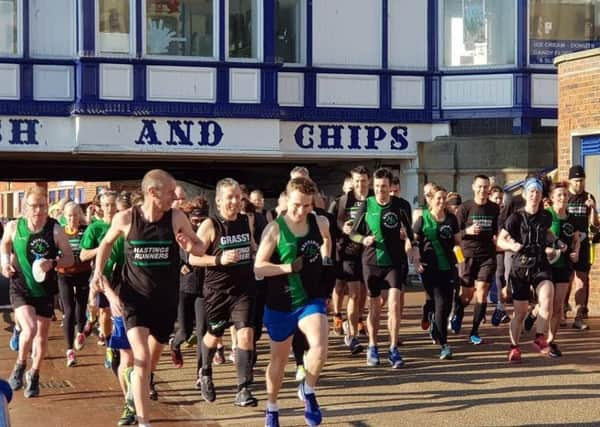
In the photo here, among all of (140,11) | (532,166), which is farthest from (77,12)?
(532,166)

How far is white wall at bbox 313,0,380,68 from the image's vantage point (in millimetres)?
19625

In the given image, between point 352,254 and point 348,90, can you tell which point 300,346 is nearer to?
point 352,254

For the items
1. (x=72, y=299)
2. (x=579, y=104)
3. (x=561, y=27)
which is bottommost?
(x=72, y=299)

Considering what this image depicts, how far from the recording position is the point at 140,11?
1831 cm

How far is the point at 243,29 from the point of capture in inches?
750

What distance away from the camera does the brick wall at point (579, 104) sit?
14273mm

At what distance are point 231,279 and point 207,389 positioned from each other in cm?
94

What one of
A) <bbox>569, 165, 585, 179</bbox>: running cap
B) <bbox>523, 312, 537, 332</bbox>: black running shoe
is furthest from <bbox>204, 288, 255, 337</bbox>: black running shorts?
<bbox>569, 165, 585, 179</bbox>: running cap

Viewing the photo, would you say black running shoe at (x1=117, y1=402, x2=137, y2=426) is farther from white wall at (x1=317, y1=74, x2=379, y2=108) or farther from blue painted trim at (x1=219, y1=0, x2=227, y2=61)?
white wall at (x1=317, y1=74, x2=379, y2=108)


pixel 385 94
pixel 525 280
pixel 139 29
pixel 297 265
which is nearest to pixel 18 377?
pixel 297 265

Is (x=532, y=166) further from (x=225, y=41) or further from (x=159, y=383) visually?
(x=159, y=383)

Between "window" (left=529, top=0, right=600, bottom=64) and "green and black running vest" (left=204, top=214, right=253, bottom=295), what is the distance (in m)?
12.1

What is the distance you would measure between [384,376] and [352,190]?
90.5 inches

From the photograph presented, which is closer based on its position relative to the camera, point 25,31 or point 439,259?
point 439,259
